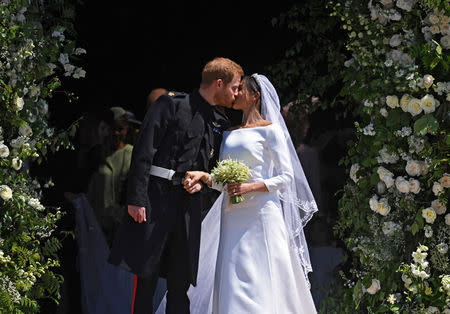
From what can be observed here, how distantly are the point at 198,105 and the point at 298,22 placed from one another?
1.77 meters

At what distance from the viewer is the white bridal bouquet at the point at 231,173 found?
4633 mm

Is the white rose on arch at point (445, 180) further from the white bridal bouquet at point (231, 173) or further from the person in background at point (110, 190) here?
the person in background at point (110, 190)

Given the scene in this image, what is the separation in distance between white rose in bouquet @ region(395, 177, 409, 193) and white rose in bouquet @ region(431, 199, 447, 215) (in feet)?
0.62

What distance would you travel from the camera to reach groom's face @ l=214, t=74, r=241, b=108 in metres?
4.94

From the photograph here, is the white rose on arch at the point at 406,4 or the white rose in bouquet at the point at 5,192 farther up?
the white rose on arch at the point at 406,4

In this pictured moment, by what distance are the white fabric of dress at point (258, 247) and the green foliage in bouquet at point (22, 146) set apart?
3.80 feet

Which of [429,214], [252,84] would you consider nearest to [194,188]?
[252,84]

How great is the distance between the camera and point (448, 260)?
15.5ft

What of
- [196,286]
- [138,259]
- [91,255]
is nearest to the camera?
[138,259]

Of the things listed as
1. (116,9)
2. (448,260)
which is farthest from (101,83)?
(448,260)

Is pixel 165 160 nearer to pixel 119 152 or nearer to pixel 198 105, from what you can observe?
pixel 198 105

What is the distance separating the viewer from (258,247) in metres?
4.78

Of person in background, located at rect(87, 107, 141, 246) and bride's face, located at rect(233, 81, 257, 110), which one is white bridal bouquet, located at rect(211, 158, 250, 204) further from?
person in background, located at rect(87, 107, 141, 246)

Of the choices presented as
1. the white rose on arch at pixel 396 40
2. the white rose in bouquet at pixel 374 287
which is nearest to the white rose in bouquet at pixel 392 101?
the white rose on arch at pixel 396 40
